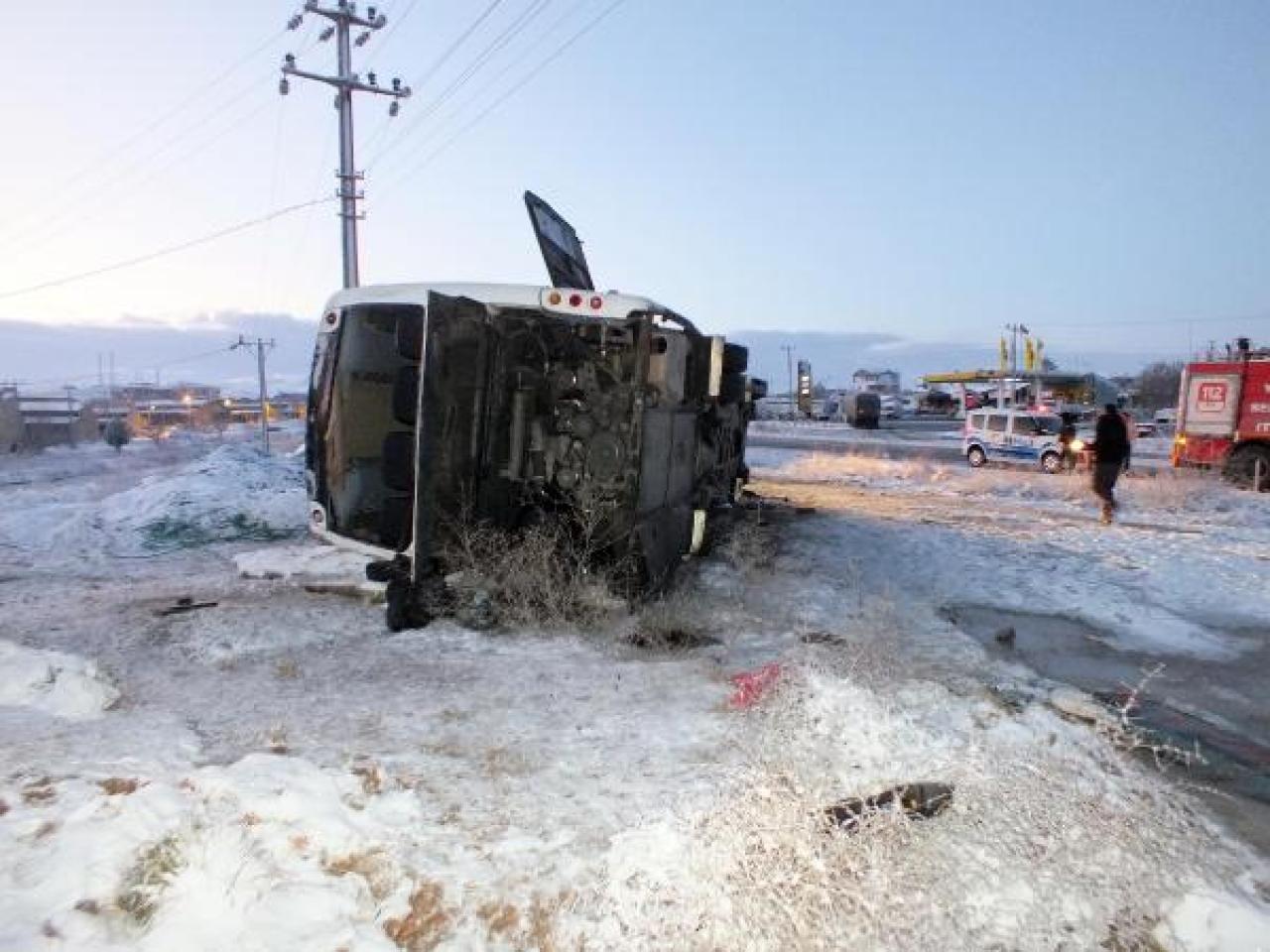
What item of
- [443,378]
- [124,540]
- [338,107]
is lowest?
[124,540]

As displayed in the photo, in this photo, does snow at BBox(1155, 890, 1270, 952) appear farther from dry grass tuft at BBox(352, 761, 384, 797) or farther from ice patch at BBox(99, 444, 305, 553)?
ice patch at BBox(99, 444, 305, 553)

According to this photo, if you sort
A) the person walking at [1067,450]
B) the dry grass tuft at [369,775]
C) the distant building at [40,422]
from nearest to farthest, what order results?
the dry grass tuft at [369,775]
the person walking at [1067,450]
the distant building at [40,422]

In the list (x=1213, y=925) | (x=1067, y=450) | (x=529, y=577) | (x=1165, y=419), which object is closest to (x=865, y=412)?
(x=1165, y=419)

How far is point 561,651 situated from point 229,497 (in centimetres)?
844

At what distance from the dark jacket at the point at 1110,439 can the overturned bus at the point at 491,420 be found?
27.9 feet

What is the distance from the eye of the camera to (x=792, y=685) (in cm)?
412

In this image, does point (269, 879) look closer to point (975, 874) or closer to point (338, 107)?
point (975, 874)

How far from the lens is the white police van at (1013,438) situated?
2316 centimetres

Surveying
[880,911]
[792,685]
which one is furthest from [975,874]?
[792,685]

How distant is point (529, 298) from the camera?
5691mm

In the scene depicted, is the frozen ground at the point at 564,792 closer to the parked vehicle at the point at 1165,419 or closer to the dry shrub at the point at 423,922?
the dry shrub at the point at 423,922

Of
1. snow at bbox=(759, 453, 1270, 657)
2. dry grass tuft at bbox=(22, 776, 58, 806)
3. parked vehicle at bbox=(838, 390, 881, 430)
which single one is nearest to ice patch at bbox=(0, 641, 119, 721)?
dry grass tuft at bbox=(22, 776, 58, 806)

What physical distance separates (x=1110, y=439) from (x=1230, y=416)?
7.78 m

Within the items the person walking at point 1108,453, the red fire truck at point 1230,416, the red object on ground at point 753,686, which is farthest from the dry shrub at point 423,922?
the red fire truck at point 1230,416
